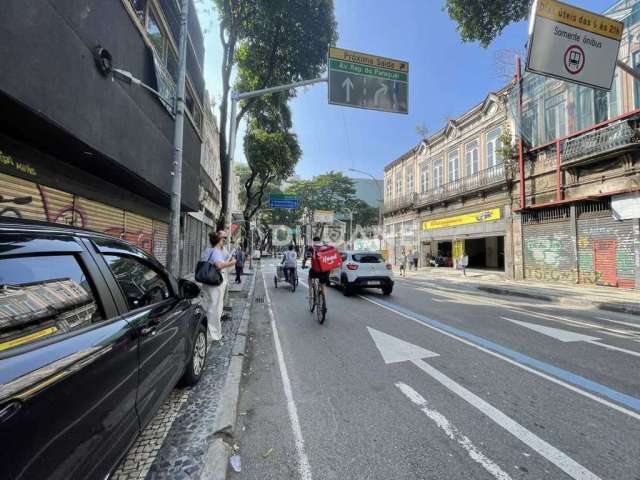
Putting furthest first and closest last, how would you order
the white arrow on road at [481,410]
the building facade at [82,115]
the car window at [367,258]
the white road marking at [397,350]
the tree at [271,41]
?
the car window at [367,258] < the tree at [271,41] < the white road marking at [397,350] < the building facade at [82,115] < the white arrow on road at [481,410]

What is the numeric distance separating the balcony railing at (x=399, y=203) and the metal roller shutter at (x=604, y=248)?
619 inches

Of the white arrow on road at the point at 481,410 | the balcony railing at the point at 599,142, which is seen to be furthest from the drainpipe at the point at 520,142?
the white arrow on road at the point at 481,410

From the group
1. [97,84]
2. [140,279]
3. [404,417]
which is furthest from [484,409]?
[97,84]

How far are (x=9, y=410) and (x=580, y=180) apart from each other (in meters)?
18.8

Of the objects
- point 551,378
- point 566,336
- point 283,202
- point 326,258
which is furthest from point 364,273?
point 283,202

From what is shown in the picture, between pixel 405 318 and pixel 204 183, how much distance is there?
1416cm

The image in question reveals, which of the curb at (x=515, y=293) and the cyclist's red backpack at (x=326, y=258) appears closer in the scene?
the cyclist's red backpack at (x=326, y=258)

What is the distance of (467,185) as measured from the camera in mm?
22516

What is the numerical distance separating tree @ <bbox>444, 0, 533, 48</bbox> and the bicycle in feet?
32.2

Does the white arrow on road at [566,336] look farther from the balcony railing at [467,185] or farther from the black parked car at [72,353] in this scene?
the balcony railing at [467,185]

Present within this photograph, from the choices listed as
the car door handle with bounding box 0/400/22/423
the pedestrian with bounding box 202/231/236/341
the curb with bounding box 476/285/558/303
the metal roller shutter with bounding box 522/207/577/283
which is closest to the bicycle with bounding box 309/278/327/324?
the pedestrian with bounding box 202/231/236/341

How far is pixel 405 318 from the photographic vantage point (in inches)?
298

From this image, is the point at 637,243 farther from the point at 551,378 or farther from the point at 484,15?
the point at 551,378

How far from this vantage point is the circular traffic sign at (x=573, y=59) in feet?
22.3
